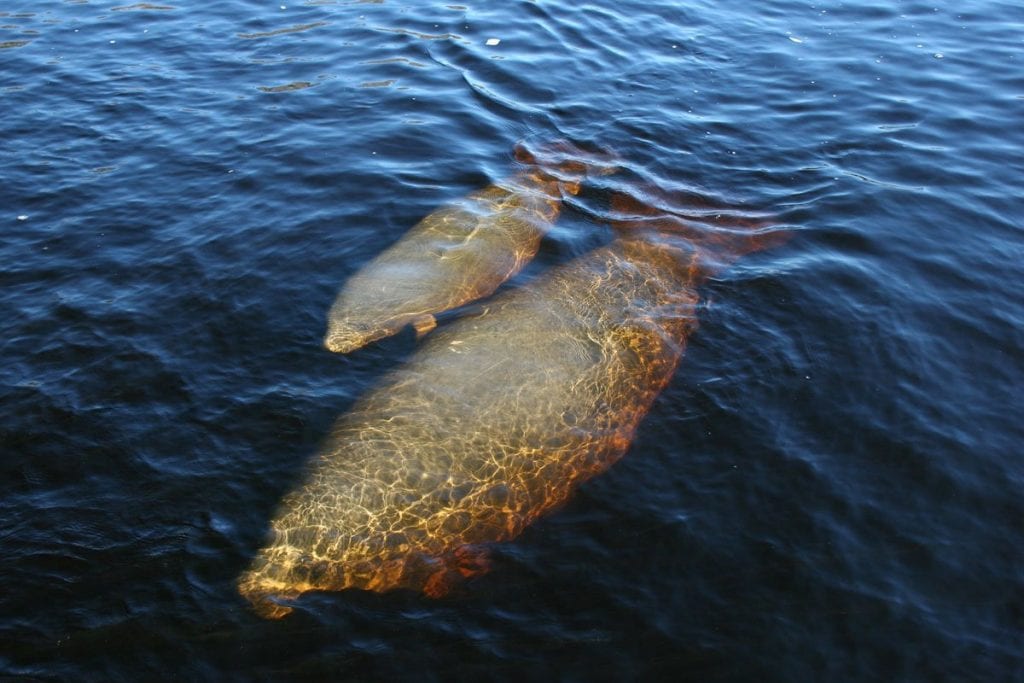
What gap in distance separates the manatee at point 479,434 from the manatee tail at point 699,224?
36.0 inches

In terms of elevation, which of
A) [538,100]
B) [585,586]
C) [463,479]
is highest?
[538,100]

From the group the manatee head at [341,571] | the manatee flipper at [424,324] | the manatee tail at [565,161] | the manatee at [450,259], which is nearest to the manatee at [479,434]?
the manatee head at [341,571]

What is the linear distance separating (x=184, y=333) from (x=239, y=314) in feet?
2.20

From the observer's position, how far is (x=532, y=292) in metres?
10.3

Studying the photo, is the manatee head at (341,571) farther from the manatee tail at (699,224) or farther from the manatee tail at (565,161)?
the manatee tail at (565,161)

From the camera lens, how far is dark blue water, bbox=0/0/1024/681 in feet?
21.9

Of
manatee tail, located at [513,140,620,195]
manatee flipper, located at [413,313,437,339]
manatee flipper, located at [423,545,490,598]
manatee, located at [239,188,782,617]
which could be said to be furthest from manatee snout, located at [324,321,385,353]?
manatee tail, located at [513,140,620,195]

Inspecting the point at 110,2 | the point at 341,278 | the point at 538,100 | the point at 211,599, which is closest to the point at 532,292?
the point at 341,278

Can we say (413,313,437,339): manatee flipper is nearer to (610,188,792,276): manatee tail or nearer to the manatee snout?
the manatee snout

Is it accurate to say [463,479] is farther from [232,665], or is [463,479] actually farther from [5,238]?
[5,238]

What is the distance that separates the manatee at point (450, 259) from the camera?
9.85 meters

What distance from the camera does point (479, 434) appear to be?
7895 mm

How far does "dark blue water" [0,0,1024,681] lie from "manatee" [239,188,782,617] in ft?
0.85

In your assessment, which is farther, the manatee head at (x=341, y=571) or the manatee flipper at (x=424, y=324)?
the manatee flipper at (x=424, y=324)
